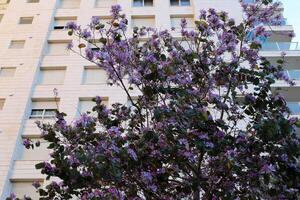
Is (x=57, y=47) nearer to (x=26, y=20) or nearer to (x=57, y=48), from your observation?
(x=57, y=48)

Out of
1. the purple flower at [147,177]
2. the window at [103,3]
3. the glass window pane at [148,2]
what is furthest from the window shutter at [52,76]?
the purple flower at [147,177]

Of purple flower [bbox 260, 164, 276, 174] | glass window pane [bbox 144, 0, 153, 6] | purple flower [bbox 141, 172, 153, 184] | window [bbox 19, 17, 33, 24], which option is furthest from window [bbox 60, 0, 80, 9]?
purple flower [bbox 260, 164, 276, 174]

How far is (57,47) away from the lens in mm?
21625

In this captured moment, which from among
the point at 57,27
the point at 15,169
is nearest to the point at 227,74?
the point at 15,169

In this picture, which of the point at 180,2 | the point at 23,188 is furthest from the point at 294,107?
the point at 23,188

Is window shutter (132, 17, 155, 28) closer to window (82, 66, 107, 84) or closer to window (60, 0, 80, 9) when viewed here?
window (60, 0, 80, 9)

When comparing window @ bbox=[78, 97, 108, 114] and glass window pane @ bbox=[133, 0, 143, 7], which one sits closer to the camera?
window @ bbox=[78, 97, 108, 114]

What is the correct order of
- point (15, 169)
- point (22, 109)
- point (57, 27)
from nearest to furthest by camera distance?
point (15, 169) < point (22, 109) < point (57, 27)

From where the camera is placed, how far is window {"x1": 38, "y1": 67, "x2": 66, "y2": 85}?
19.9 m

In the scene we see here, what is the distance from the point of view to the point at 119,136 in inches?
271

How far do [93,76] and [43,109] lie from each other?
291 cm

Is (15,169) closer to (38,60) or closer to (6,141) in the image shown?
(6,141)

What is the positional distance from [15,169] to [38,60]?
20.1 ft

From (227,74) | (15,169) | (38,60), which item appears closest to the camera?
(227,74)
